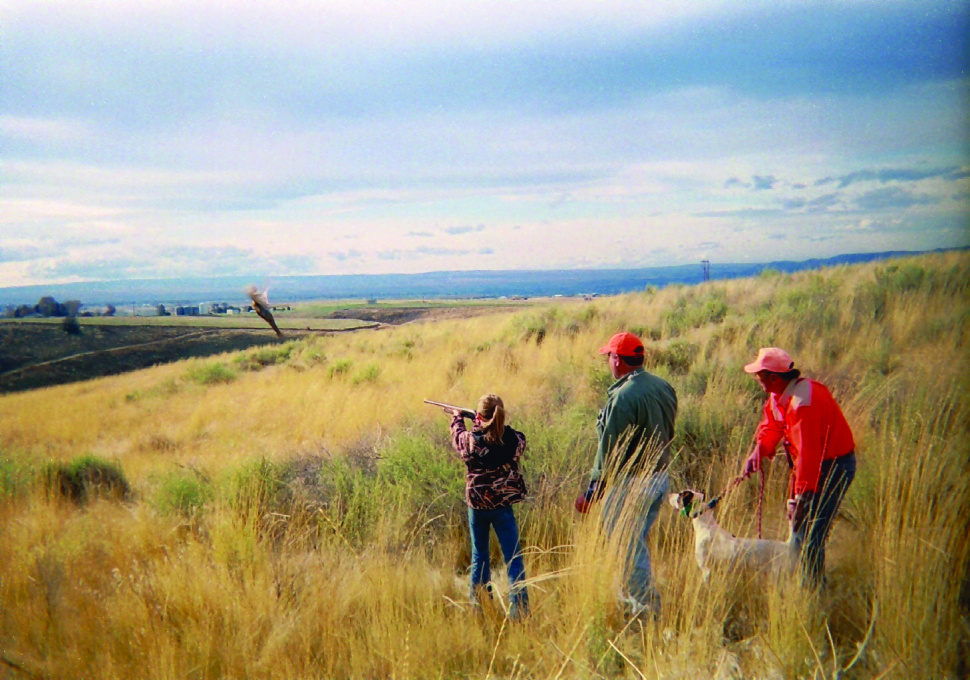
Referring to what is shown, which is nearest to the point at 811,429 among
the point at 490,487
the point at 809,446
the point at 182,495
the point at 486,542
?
the point at 809,446

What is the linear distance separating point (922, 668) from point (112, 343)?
20805 millimetres

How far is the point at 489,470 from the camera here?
392 cm

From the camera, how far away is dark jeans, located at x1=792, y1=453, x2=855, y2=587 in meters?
3.42

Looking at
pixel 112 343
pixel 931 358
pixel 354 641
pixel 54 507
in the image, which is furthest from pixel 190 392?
pixel 931 358

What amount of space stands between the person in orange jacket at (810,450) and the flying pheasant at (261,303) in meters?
4.20

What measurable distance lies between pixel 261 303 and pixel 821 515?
5143mm

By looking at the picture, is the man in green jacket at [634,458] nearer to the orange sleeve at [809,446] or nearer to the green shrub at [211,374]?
the orange sleeve at [809,446]

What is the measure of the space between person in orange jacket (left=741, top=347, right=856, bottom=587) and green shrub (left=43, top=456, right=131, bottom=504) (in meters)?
7.48

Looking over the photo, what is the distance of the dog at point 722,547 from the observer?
3586 mm

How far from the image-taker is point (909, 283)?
11555 mm

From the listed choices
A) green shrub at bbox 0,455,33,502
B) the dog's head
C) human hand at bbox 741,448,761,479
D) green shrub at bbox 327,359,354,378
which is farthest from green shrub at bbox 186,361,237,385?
human hand at bbox 741,448,761,479

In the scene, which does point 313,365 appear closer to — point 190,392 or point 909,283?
point 190,392

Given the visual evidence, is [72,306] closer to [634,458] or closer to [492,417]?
[492,417]

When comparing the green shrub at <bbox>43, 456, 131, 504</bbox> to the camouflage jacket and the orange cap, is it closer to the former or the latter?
the camouflage jacket
